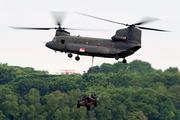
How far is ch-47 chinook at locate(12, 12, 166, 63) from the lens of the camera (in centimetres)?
6931

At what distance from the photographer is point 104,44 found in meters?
69.9

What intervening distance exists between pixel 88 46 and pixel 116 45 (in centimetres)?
455

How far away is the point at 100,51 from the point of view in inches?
2724

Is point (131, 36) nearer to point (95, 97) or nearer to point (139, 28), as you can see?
point (139, 28)

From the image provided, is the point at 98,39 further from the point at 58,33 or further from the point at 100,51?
the point at 58,33

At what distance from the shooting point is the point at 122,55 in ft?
229

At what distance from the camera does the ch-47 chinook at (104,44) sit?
227 ft

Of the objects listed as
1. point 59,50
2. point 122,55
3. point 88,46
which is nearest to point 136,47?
point 122,55

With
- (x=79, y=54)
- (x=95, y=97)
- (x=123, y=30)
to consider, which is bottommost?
(x=95, y=97)

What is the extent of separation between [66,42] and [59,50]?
5.97 ft

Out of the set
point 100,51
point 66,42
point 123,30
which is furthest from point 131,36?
point 66,42

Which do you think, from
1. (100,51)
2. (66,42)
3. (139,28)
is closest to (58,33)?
(66,42)

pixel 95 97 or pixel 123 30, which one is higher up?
pixel 123 30

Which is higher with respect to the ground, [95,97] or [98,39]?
[98,39]
